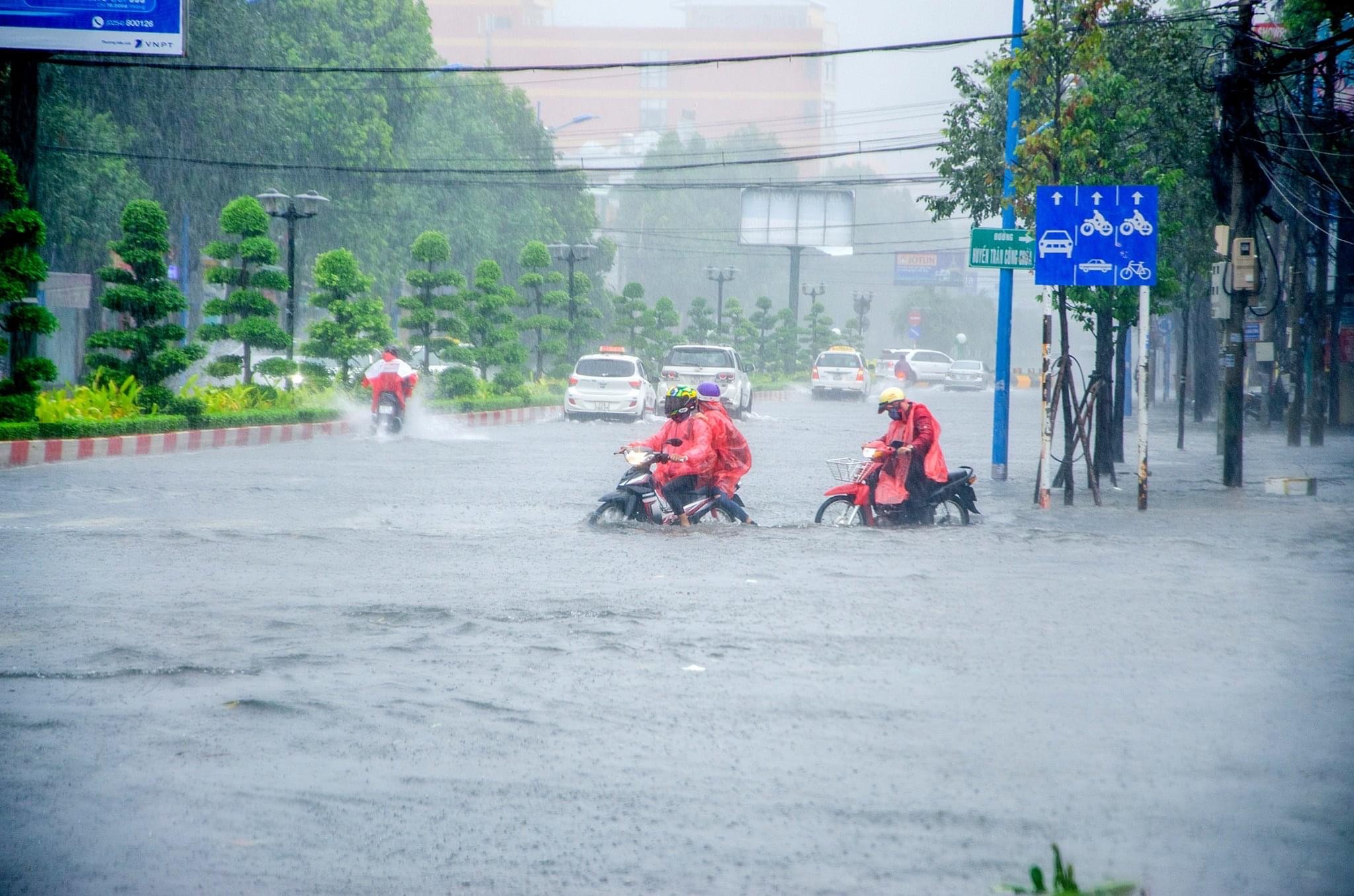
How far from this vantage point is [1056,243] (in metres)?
15.5

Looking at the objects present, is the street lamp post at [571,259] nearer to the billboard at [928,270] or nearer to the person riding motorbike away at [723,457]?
the person riding motorbike away at [723,457]

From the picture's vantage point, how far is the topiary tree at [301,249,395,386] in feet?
102

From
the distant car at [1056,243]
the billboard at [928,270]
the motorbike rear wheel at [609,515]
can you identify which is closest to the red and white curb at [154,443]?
the motorbike rear wheel at [609,515]

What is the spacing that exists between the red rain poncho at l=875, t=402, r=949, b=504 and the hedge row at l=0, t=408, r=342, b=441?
11271 millimetres

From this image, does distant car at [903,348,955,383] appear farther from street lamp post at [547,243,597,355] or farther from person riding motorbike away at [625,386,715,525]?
person riding motorbike away at [625,386,715,525]

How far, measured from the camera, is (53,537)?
11781 millimetres

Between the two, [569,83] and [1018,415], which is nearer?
[1018,415]

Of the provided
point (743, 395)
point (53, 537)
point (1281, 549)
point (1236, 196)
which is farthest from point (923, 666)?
point (743, 395)

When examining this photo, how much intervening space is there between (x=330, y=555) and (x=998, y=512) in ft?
22.7

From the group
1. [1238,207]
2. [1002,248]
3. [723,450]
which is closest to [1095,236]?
[1002,248]

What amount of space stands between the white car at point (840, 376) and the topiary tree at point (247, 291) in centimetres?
2549

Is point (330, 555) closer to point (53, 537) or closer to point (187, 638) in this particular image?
point (53, 537)

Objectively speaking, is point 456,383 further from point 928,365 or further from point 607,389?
point 928,365

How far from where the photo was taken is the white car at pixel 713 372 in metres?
36.8
